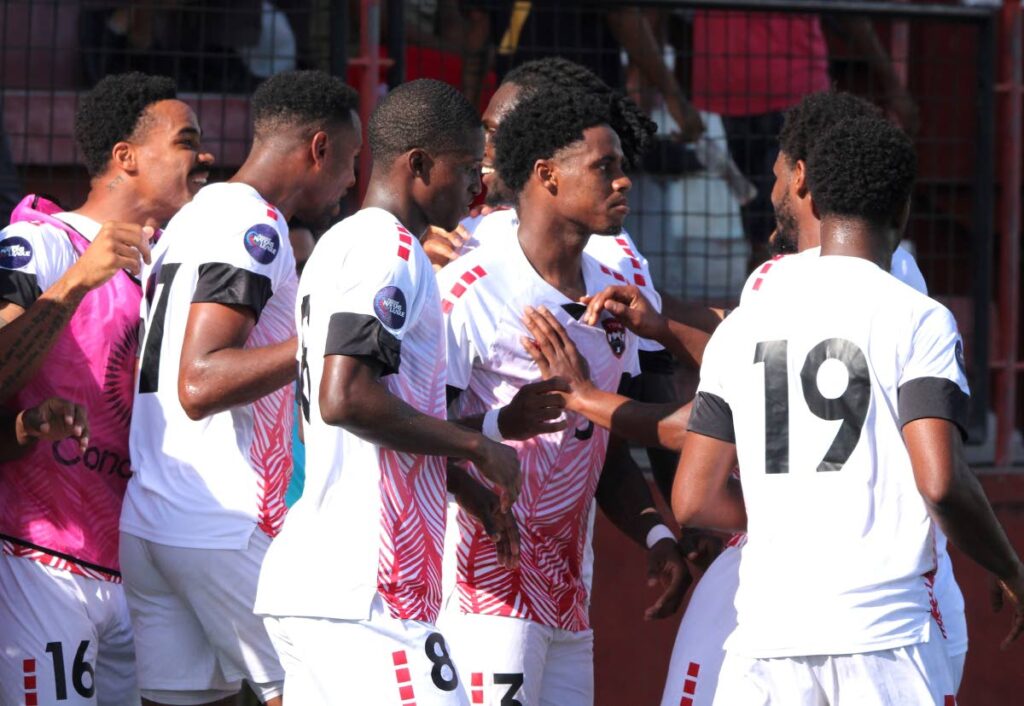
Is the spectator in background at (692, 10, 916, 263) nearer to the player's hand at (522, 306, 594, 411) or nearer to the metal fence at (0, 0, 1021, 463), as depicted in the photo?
the metal fence at (0, 0, 1021, 463)

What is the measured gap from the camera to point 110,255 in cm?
470

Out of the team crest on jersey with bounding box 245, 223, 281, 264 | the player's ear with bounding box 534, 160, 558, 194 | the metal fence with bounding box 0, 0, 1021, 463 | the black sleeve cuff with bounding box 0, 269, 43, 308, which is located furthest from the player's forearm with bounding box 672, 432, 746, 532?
the metal fence with bounding box 0, 0, 1021, 463

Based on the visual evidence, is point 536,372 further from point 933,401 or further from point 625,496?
point 933,401

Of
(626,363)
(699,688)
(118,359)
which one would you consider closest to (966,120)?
(626,363)

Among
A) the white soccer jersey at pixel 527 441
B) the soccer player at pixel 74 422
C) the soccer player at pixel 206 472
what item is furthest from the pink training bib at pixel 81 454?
the white soccer jersey at pixel 527 441

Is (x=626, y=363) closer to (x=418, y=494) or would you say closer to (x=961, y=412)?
(x=418, y=494)

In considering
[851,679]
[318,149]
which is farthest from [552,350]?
[851,679]

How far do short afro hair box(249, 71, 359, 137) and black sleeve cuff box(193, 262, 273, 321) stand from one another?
25.6 inches

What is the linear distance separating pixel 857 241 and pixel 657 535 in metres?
1.35

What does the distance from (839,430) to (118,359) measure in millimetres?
2319

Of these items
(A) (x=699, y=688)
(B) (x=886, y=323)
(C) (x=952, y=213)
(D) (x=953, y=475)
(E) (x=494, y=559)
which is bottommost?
(A) (x=699, y=688)

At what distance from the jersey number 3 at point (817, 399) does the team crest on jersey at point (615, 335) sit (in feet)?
3.18

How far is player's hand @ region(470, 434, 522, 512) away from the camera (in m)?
4.12

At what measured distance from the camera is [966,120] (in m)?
7.47
